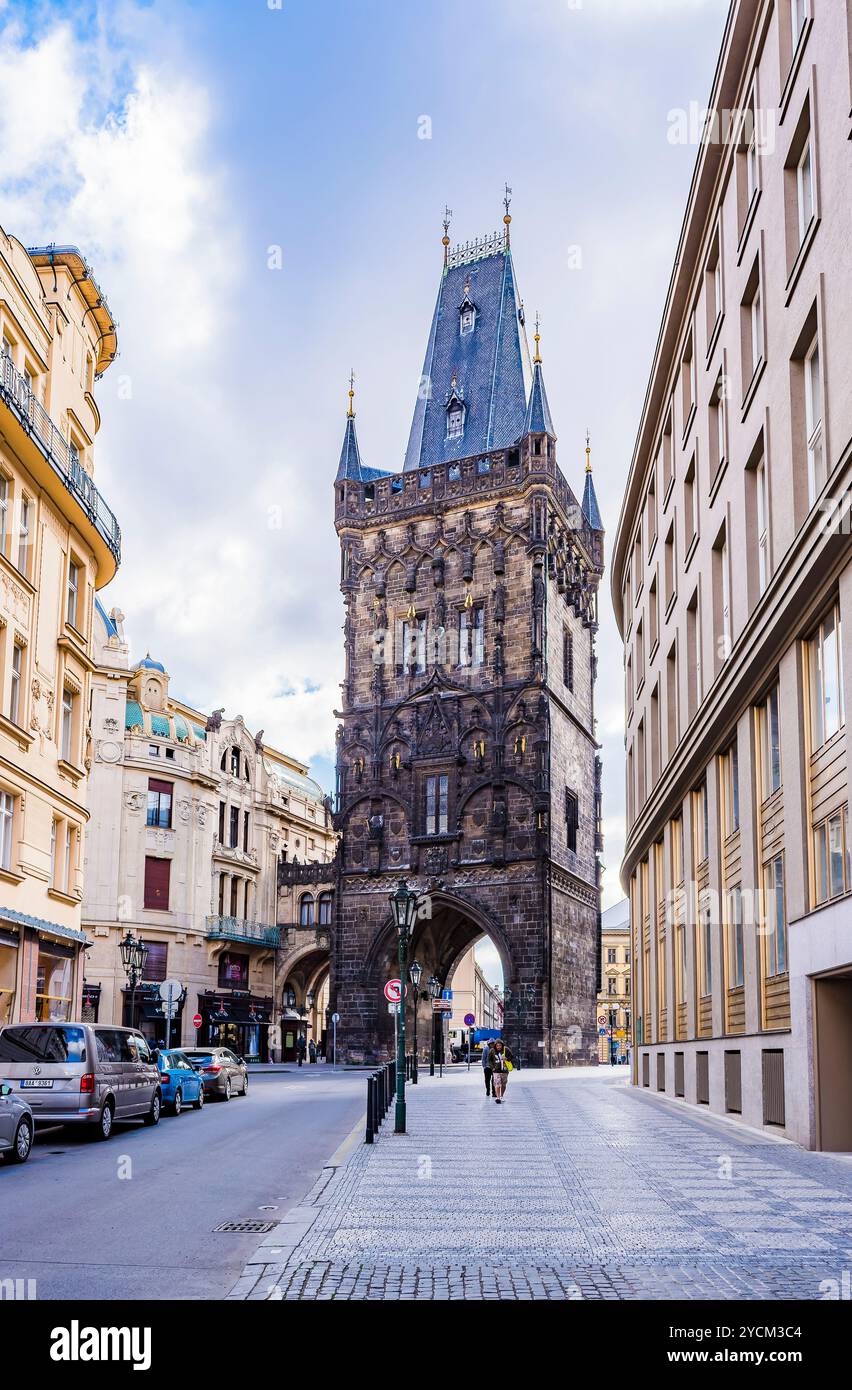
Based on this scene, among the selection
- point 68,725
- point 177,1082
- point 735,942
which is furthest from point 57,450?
point 735,942

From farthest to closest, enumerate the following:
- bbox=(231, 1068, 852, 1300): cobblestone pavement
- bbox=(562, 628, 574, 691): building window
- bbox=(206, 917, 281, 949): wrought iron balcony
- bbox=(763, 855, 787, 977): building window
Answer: bbox=(206, 917, 281, 949): wrought iron balcony → bbox=(562, 628, 574, 691): building window → bbox=(763, 855, 787, 977): building window → bbox=(231, 1068, 852, 1300): cobblestone pavement

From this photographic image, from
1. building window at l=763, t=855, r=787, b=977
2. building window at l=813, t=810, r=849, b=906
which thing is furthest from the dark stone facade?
building window at l=813, t=810, r=849, b=906

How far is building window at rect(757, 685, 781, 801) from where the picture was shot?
20.4 meters

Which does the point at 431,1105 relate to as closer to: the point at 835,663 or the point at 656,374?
the point at 835,663

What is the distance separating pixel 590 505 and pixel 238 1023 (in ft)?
103

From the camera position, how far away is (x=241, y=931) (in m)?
65.2

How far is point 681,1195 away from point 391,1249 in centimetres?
415

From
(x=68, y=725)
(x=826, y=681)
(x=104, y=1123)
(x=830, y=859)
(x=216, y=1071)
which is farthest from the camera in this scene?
(x=68, y=725)

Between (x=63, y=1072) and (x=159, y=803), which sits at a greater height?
(x=159, y=803)

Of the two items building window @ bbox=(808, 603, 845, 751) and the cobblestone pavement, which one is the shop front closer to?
the cobblestone pavement

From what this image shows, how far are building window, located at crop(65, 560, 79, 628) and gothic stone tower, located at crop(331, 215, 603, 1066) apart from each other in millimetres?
27751

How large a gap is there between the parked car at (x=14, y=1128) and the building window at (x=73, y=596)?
17.2 meters

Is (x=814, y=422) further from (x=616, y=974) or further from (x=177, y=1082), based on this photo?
(x=616, y=974)
